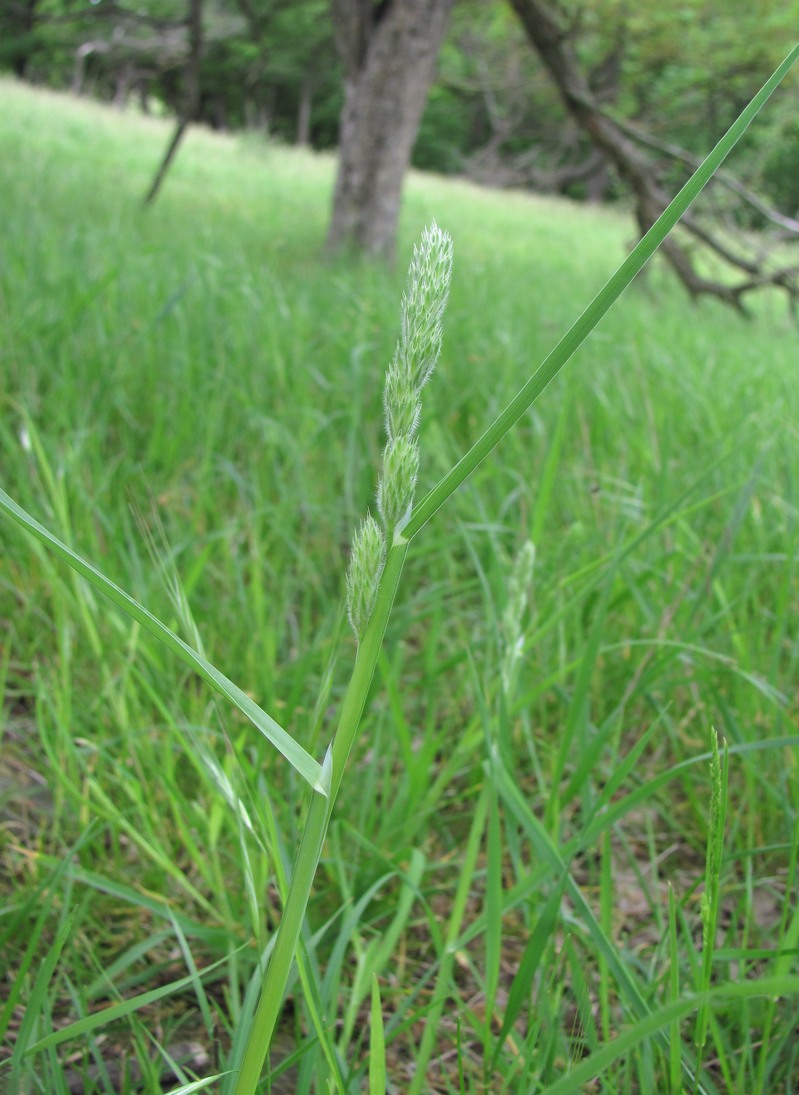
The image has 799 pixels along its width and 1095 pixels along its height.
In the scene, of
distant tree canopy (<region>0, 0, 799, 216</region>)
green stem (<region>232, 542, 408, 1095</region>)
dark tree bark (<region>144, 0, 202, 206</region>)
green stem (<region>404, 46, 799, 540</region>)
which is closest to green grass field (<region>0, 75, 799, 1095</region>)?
green stem (<region>232, 542, 408, 1095</region>)

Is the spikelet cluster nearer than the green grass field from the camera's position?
Yes

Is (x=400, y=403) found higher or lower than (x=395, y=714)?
higher

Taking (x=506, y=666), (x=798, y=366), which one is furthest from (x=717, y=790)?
(x=798, y=366)

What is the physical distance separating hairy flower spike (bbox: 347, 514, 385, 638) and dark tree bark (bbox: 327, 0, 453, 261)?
491 cm

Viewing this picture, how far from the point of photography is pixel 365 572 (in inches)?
17.0

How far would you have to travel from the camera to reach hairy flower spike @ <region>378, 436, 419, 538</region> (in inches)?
15.9

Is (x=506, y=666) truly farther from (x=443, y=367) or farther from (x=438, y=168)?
(x=438, y=168)

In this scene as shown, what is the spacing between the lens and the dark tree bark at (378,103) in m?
4.82

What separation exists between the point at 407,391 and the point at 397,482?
44 millimetres

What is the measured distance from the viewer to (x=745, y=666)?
1.31 metres

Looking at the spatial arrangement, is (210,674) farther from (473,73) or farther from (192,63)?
(473,73)

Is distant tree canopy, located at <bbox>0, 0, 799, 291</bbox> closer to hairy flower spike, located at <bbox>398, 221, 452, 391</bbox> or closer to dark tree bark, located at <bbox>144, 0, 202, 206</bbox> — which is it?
dark tree bark, located at <bbox>144, 0, 202, 206</bbox>

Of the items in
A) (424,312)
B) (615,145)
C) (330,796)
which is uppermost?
(615,145)

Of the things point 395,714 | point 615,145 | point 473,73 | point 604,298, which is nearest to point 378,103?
point 615,145
